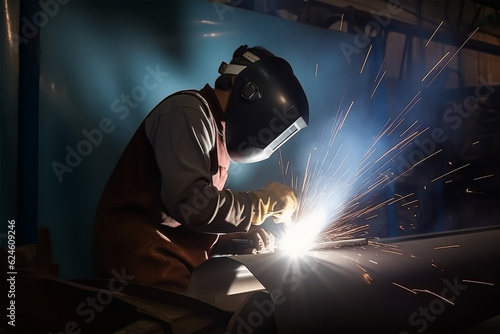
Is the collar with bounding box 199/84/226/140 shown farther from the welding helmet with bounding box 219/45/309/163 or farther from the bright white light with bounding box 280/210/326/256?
the bright white light with bounding box 280/210/326/256

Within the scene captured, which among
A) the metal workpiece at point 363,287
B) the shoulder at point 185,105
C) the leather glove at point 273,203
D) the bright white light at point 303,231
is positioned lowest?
the metal workpiece at point 363,287

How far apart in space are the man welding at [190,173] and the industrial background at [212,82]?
20 cm

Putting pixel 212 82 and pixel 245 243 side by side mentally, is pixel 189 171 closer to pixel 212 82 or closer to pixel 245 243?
pixel 245 243

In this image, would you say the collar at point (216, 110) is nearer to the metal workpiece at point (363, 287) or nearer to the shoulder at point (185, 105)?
the shoulder at point (185, 105)

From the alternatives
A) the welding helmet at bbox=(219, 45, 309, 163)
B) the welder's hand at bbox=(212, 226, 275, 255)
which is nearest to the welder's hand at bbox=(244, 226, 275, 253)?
the welder's hand at bbox=(212, 226, 275, 255)

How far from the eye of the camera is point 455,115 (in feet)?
11.4

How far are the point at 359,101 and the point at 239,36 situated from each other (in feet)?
2.67

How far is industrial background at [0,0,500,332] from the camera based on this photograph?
1606mm

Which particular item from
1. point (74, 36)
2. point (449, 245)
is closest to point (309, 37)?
point (74, 36)

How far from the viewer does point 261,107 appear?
1493mm

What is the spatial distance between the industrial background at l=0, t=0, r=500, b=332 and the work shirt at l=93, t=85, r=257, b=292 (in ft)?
0.61

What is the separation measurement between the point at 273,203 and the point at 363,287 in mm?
499

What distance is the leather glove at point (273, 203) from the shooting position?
1.54 meters

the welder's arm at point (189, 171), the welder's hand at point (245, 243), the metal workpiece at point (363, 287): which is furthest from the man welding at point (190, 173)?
the metal workpiece at point (363, 287)
